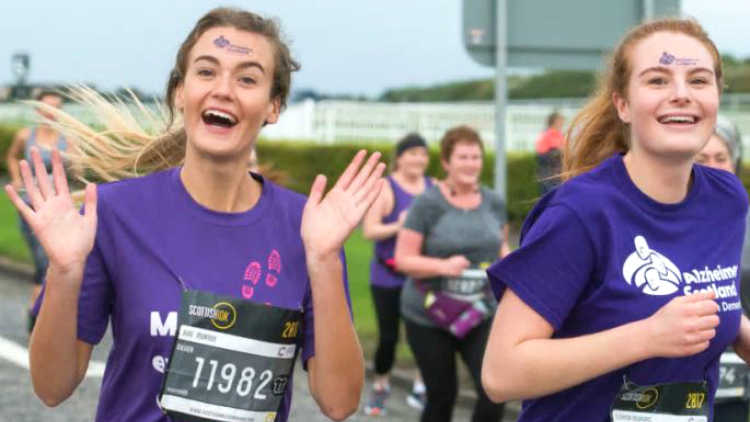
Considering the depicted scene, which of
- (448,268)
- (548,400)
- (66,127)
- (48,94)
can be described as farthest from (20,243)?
(548,400)

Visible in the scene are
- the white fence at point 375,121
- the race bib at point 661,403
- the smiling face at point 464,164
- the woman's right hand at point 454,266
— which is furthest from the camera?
the white fence at point 375,121

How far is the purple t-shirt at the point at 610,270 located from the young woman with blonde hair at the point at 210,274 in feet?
1.51

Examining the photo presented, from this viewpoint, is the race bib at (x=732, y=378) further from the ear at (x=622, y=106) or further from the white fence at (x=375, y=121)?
the white fence at (x=375, y=121)

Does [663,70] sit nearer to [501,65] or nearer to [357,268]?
[501,65]

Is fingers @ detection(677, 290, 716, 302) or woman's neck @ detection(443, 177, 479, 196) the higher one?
fingers @ detection(677, 290, 716, 302)

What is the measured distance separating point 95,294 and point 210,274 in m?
0.27

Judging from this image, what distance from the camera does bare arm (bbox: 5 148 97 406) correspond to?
3.07 m

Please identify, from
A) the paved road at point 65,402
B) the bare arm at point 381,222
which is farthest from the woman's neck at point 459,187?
the paved road at point 65,402

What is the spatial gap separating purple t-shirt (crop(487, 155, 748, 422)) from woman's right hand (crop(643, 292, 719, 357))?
161 millimetres

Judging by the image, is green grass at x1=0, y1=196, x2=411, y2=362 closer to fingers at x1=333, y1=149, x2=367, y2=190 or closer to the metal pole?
the metal pole

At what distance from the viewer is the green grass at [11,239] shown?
617 inches

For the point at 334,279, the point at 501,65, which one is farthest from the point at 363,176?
the point at 501,65

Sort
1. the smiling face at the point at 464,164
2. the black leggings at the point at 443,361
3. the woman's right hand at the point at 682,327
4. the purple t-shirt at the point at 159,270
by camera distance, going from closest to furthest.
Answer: the woman's right hand at the point at 682,327 < the purple t-shirt at the point at 159,270 < the black leggings at the point at 443,361 < the smiling face at the point at 464,164

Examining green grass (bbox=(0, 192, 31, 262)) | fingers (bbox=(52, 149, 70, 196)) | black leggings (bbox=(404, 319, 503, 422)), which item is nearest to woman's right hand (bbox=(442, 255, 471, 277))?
black leggings (bbox=(404, 319, 503, 422))
